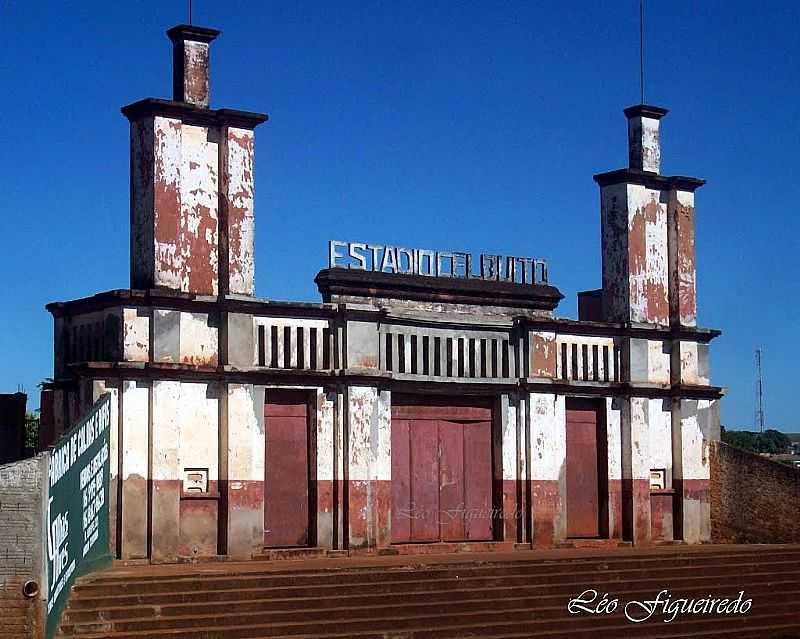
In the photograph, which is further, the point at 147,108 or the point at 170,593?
the point at 147,108

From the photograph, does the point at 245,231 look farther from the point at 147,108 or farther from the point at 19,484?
the point at 19,484

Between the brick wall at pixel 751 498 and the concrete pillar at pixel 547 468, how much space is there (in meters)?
4.32

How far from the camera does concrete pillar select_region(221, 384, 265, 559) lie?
77.4 feet

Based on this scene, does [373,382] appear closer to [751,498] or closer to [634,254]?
[634,254]

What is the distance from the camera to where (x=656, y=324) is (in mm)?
29719

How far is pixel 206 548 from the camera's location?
23375 millimetres

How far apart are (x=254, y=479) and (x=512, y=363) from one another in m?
6.26

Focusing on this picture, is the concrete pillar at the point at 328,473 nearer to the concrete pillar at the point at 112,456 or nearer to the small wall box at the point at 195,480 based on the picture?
the small wall box at the point at 195,480

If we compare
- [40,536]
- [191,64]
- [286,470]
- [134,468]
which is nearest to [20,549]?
[40,536]

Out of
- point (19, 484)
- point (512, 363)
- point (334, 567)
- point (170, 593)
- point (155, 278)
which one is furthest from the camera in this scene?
point (512, 363)

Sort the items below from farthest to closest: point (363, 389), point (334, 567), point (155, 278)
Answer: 1. point (363, 389)
2. point (155, 278)
3. point (334, 567)

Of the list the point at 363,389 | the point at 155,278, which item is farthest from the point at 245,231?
the point at 363,389

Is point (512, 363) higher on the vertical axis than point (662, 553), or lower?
higher

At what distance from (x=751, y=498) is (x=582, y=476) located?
4.02 meters
